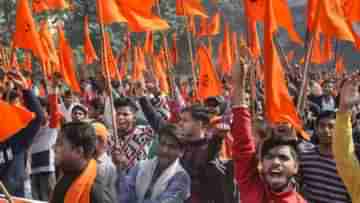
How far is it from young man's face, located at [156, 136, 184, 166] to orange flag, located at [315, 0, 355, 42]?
1757 millimetres

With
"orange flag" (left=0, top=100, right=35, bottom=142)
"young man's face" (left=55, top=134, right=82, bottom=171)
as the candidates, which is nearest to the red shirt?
"young man's face" (left=55, top=134, right=82, bottom=171)

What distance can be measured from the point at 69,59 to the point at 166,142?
4.87 metres

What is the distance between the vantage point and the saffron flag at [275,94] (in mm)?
4469

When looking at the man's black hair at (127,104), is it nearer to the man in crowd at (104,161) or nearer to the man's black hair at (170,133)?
the man in crowd at (104,161)

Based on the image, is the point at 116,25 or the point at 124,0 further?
the point at 116,25

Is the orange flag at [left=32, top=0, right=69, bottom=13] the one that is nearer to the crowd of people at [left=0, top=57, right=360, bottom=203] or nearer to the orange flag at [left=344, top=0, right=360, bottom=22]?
the crowd of people at [left=0, top=57, right=360, bottom=203]

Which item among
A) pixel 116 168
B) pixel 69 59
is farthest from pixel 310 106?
pixel 116 168

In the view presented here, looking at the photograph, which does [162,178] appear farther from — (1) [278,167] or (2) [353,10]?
(2) [353,10]

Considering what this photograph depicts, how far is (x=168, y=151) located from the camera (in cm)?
439

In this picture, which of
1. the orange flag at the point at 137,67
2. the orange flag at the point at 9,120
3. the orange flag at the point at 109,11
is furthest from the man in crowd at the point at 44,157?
the orange flag at the point at 137,67

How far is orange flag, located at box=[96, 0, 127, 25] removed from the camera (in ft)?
21.5

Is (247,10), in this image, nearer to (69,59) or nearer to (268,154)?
(268,154)

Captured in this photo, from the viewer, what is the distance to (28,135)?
5.25 m

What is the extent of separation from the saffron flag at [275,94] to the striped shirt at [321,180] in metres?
0.21
